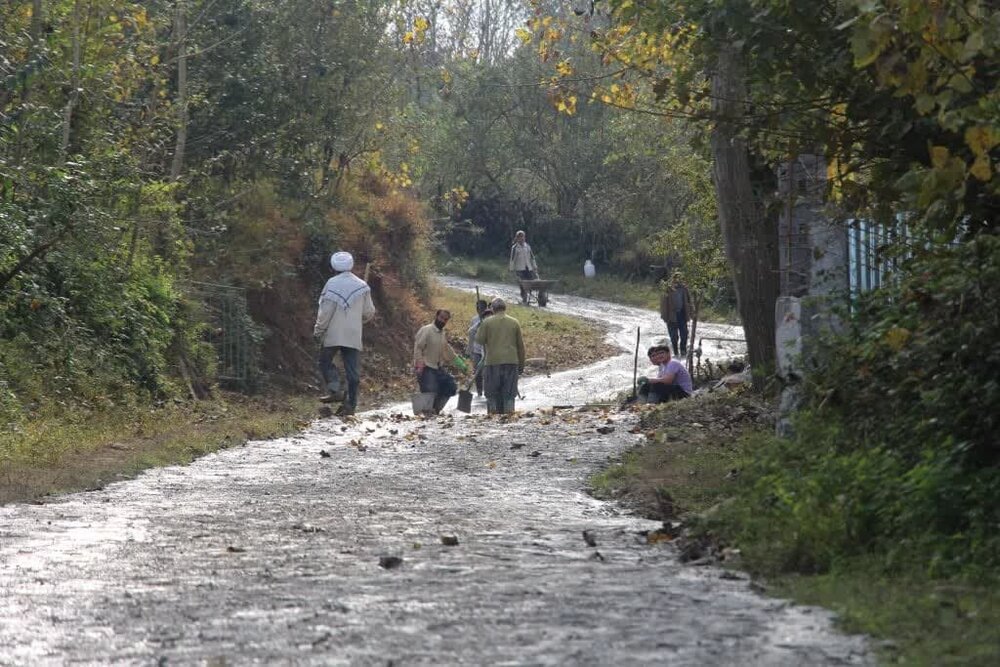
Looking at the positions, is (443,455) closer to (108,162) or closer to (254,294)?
(108,162)

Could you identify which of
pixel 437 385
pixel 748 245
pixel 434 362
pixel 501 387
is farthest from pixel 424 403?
pixel 748 245

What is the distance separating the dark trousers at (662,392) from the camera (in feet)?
71.5

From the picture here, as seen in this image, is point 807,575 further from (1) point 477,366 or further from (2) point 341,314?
(1) point 477,366

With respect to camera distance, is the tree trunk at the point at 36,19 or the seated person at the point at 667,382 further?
the seated person at the point at 667,382

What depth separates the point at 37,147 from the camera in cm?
1930

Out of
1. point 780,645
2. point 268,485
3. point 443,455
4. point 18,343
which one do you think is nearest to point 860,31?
point 780,645

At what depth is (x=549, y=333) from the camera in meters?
38.8

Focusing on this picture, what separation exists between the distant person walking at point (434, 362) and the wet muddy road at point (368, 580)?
8268 millimetres

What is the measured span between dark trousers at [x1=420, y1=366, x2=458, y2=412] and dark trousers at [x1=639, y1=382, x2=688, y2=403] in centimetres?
275

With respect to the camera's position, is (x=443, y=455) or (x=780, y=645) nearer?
(x=780, y=645)

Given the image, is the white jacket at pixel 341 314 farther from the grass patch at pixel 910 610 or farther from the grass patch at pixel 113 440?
the grass patch at pixel 910 610

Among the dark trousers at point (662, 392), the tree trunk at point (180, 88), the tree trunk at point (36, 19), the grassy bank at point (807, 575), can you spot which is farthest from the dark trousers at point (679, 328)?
the grassy bank at point (807, 575)

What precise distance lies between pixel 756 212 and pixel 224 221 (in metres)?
12.4

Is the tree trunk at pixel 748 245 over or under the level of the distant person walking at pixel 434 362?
over
